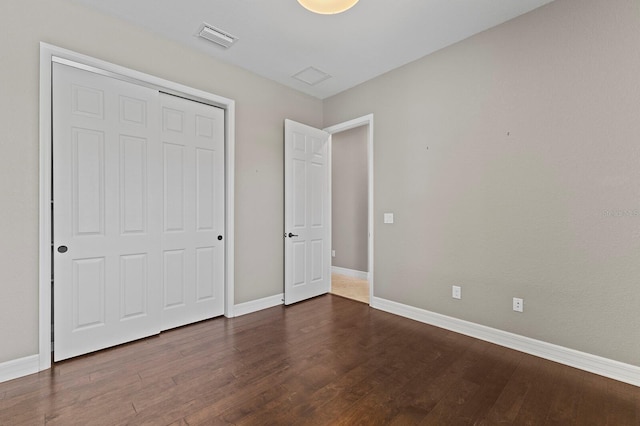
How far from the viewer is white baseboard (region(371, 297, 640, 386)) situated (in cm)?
213

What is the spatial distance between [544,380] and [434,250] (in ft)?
4.70

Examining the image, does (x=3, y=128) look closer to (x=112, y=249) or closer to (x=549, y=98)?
(x=112, y=249)

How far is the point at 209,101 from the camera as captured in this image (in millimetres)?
3314

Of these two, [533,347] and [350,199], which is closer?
[533,347]

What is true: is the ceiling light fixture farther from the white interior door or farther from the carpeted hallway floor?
the carpeted hallway floor

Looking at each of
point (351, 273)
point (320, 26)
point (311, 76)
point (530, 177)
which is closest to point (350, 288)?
point (351, 273)

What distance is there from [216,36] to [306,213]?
236 cm

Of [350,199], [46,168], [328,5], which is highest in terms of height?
[328,5]

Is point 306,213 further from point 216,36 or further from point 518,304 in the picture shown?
point 518,304

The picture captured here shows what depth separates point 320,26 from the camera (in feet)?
9.05

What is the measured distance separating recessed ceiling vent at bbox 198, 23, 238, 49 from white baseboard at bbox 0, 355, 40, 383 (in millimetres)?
3170

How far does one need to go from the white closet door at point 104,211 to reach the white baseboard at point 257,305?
2.86 feet

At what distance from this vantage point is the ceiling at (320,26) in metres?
2.47

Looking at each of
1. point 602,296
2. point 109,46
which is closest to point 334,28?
point 109,46
